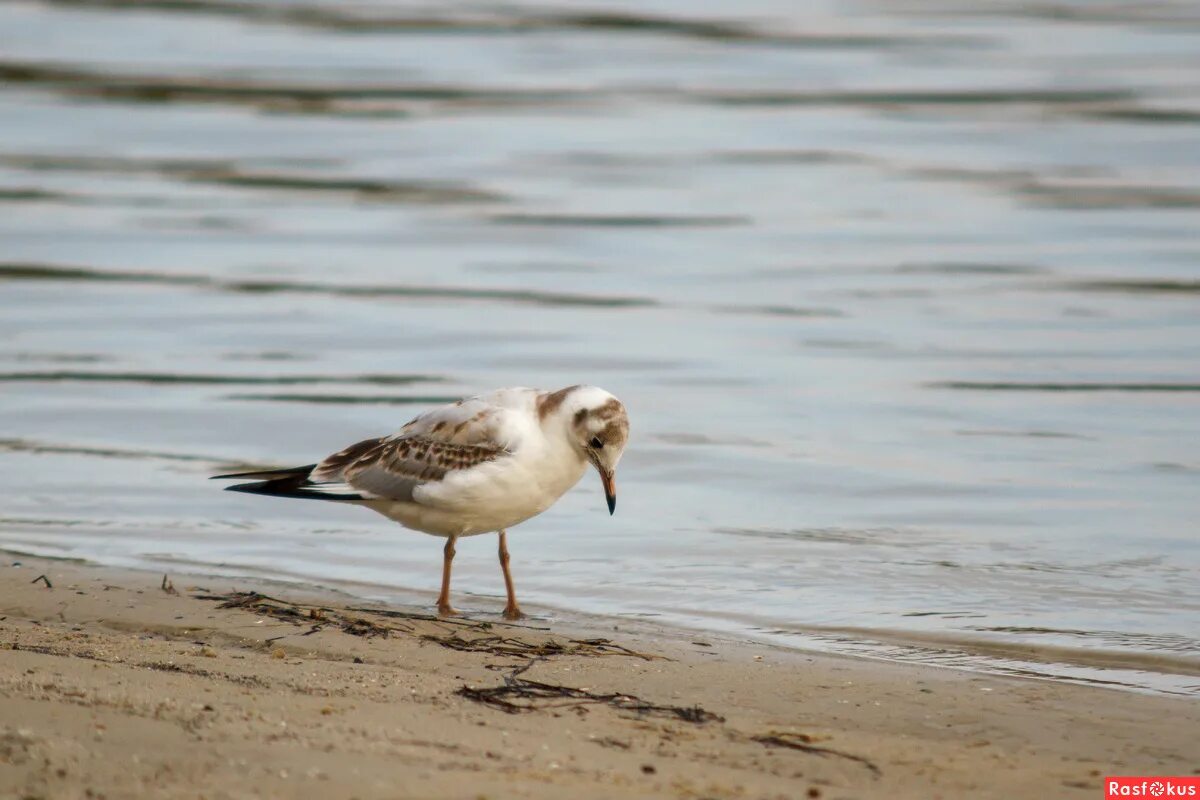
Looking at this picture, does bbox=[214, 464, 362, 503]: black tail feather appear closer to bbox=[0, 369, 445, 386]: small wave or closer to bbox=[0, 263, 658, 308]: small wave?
bbox=[0, 369, 445, 386]: small wave

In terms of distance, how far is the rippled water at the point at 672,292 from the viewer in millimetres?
9289

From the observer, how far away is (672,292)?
1548 cm

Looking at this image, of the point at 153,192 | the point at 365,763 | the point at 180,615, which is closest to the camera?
the point at 365,763

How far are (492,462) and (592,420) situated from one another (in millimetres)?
448

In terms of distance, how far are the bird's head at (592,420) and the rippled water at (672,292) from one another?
2.74ft

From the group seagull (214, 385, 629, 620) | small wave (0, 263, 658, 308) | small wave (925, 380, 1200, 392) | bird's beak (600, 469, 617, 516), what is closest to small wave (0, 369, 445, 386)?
→ small wave (0, 263, 658, 308)

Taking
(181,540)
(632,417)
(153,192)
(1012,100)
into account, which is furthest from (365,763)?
(1012,100)

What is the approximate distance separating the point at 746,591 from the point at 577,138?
1330 cm

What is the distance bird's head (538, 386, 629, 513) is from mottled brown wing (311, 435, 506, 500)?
29 centimetres

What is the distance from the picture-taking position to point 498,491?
7910 millimetres

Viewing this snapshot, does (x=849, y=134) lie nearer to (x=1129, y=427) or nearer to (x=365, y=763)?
(x=1129, y=427)

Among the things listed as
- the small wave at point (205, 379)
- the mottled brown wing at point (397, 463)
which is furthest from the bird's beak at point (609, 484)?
the small wave at point (205, 379)

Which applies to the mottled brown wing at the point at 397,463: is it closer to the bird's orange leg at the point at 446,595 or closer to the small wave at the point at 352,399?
the bird's orange leg at the point at 446,595

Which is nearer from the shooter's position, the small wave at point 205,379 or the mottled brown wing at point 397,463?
the mottled brown wing at point 397,463
